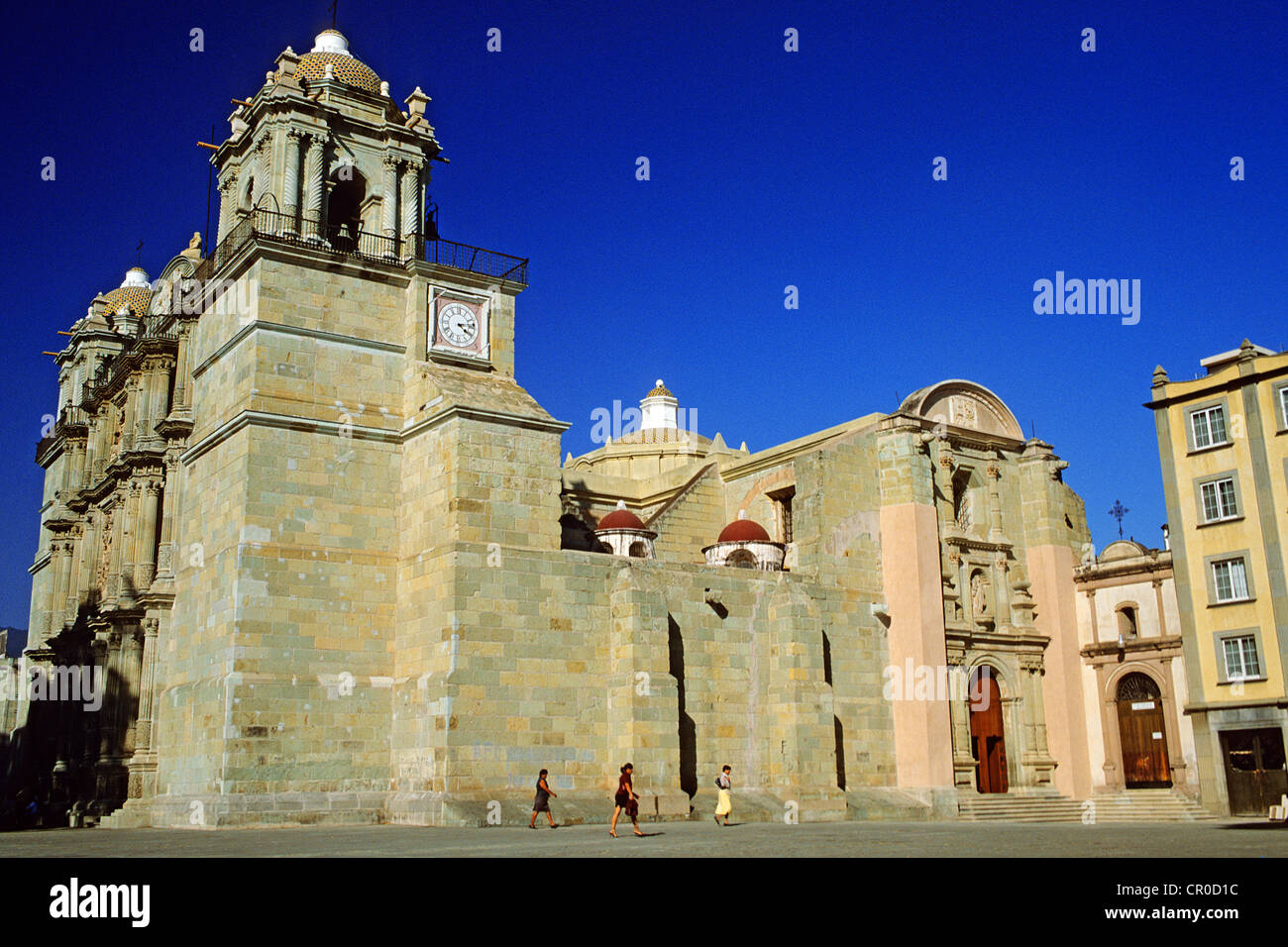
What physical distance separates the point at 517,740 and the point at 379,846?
7752 mm

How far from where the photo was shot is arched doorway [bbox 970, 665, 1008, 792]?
3225 centimetres

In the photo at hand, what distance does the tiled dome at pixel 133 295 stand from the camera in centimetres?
4338

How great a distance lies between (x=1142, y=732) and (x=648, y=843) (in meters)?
20.8

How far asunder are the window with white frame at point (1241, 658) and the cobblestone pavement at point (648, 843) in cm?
636

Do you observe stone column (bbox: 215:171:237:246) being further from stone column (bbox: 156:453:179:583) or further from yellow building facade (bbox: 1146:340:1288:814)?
yellow building facade (bbox: 1146:340:1288:814)

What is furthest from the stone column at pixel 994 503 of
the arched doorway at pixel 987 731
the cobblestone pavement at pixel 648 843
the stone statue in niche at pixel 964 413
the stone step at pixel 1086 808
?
the cobblestone pavement at pixel 648 843

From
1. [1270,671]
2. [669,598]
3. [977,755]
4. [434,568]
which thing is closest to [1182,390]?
[1270,671]

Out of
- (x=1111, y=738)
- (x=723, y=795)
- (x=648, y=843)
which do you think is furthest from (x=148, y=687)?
(x=1111, y=738)

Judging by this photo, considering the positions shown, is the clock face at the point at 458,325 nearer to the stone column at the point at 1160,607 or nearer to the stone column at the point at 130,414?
the stone column at the point at 130,414

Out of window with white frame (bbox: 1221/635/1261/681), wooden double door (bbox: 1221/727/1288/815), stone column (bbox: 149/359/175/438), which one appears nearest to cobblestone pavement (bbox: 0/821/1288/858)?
wooden double door (bbox: 1221/727/1288/815)

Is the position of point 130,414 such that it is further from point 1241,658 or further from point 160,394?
point 1241,658

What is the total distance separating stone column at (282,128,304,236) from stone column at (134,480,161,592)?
9769 millimetres

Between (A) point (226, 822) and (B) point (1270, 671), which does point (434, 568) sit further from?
(B) point (1270, 671)

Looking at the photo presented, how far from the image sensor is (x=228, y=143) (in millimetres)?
29828
